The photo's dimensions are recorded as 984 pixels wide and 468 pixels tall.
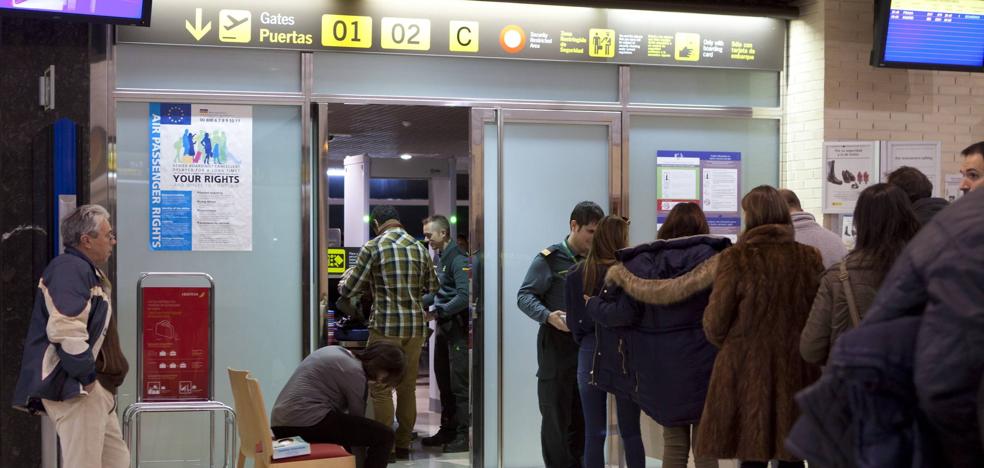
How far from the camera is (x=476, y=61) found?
21.7ft

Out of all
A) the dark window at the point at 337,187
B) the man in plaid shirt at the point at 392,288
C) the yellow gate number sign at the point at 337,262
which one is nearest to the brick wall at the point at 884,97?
the man in plaid shirt at the point at 392,288

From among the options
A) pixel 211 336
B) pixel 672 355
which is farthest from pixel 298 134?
pixel 672 355

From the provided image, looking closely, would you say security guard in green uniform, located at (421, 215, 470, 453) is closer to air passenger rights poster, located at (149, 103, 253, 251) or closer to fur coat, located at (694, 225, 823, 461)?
air passenger rights poster, located at (149, 103, 253, 251)

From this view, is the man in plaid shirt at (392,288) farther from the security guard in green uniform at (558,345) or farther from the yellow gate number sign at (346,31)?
the yellow gate number sign at (346,31)

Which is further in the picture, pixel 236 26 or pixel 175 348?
pixel 236 26

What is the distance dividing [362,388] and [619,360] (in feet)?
4.16

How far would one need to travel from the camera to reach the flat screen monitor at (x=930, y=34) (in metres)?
6.44

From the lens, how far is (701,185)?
6891 mm

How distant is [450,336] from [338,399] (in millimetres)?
2222

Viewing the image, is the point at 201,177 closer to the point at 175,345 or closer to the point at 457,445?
the point at 175,345

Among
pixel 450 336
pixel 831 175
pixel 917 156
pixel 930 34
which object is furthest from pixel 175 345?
pixel 930 34

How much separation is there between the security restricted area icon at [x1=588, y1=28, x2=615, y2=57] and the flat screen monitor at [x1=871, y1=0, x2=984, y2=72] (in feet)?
5.13

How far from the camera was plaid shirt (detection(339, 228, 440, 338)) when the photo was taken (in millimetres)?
6727

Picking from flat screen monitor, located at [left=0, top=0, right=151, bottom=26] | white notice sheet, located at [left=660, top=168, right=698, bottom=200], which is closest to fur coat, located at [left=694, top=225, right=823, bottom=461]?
white notice sheet, located at [left=660, top=168, right=698, bottom=200]
